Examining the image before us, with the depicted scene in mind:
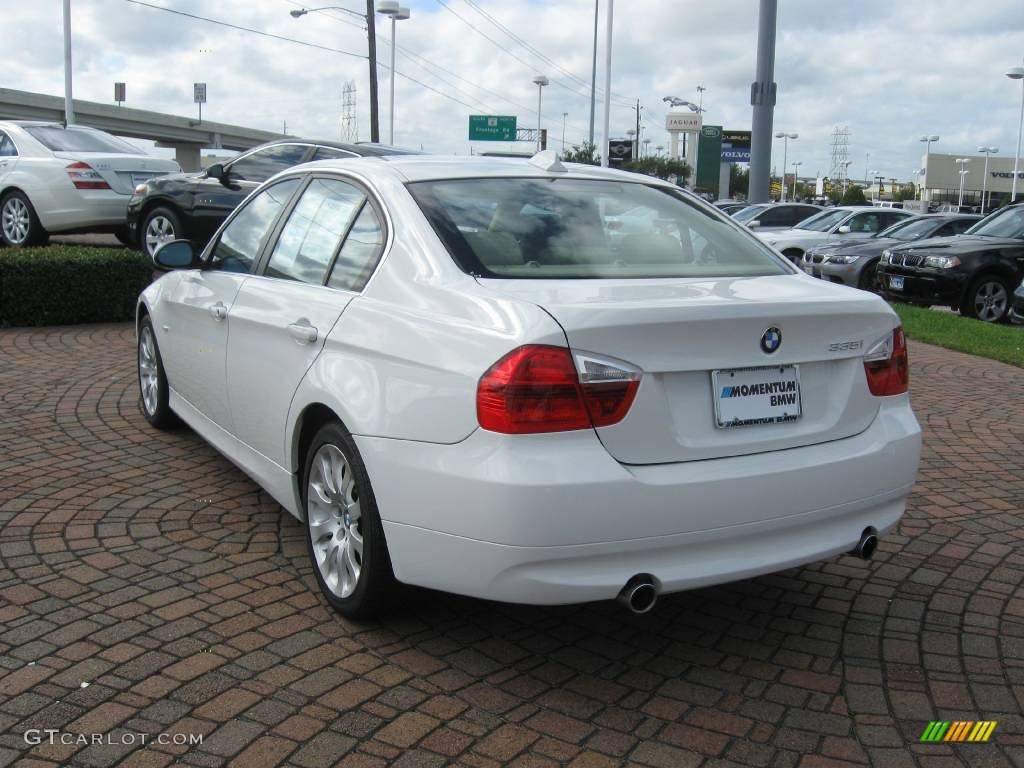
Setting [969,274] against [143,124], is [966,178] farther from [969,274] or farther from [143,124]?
[969,274]

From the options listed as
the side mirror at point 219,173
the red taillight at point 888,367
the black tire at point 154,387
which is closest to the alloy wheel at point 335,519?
the red taillight at point 888,367

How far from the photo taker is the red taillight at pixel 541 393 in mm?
3074

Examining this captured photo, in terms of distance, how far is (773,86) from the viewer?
2895 centimetres

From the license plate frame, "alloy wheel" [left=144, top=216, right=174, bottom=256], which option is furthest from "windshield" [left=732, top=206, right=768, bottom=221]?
the license plate frame

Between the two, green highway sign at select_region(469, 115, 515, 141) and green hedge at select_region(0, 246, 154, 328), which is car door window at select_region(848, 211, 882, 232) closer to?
green hedge at select_region(0, 246, 154, 328)

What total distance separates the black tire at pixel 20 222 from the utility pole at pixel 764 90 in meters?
20.7

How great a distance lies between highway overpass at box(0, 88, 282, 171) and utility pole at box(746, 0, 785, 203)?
3590 cm

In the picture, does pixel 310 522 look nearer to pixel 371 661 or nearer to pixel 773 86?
pixel 371 661

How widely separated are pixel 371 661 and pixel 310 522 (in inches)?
26.3

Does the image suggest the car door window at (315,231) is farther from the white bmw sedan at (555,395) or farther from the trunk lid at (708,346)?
the trunk lid at (708,346)

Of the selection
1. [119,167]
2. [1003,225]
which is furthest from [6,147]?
[1003,225]

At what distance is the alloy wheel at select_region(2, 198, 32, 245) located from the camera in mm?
13141

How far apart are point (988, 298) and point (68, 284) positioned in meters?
11.3

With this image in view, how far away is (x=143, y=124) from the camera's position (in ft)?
227
